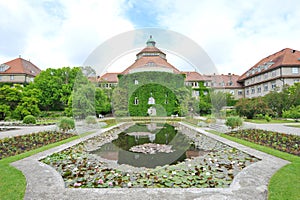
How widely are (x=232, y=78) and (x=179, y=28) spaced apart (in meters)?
36.8

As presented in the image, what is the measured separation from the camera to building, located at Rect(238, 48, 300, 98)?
1129 inches

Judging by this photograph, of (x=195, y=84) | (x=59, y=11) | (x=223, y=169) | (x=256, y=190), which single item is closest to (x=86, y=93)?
(x=59, y=11)

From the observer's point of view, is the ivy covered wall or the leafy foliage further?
the ivy covered wall

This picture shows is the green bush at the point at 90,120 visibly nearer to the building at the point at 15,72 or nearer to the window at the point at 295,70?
the building at the point at 15,72

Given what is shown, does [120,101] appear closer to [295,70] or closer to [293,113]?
[293,113]

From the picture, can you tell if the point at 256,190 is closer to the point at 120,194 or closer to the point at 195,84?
the point at 120,194

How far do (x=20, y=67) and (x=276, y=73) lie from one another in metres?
42.6

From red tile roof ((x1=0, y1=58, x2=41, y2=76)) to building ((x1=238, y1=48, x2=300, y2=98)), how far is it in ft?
132

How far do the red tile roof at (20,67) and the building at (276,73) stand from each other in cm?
4036

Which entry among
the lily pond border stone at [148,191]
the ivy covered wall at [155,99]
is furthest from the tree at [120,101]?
the lily pond border stone at [148,191]

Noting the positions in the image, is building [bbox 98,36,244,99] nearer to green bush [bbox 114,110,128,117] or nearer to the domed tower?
the domed tower

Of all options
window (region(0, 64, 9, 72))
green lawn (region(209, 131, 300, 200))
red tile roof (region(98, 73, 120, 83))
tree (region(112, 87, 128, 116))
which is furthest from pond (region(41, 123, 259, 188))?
window (region(0, 64, 9, 72))

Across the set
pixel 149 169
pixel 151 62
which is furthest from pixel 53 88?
pixel 149 169

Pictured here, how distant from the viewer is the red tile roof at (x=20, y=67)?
35.8 meters
